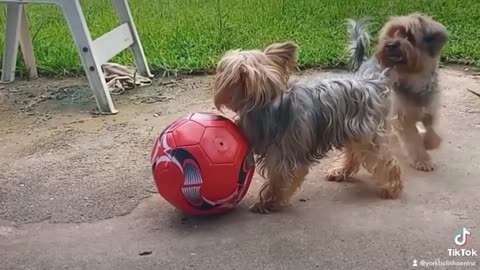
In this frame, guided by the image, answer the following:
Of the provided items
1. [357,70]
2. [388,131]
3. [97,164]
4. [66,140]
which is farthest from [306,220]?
[66,140]

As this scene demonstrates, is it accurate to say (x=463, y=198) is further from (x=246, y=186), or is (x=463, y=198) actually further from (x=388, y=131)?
(x=246, y=186)

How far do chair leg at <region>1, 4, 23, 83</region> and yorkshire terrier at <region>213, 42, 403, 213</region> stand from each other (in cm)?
291

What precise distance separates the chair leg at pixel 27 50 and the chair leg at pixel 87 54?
1.09 metres

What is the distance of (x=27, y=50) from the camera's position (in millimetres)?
5879

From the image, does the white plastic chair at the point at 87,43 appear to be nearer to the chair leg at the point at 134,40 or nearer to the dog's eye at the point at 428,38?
the chair leg at the point at 134,40

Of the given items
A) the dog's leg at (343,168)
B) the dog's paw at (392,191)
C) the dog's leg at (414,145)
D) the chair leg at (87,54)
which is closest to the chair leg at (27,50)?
the chair leg at (87,54)

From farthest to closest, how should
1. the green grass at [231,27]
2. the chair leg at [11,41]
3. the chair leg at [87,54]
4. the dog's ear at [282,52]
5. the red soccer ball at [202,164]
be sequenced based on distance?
the green grass at [231,27]
the chair leg at [11,41]
the chair leg at [87,54]
the dog's ear at [282,52]
the red soccer ball at [202,164]

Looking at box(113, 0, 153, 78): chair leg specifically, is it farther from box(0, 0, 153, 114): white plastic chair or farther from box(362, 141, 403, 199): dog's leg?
box(362, 141, 403, 199): dog's leg

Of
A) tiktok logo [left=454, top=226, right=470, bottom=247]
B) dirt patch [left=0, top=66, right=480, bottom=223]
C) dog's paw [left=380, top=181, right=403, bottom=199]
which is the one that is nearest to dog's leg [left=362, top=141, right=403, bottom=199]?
dog's paw [left=380, top=181, right=403, bottom=199]

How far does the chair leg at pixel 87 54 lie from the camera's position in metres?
4.86

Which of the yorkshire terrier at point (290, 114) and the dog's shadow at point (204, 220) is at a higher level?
Result: the yorkshire terrier at point (290, 114)

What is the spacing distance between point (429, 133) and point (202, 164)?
149 cm

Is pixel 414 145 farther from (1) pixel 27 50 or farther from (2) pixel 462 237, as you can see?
(1) pixel 27 50

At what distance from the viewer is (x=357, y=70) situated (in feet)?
12.6
